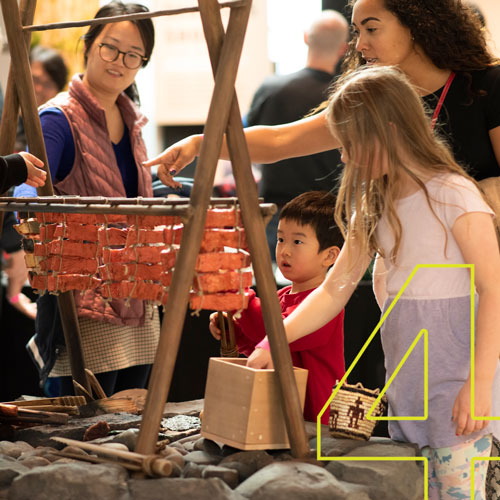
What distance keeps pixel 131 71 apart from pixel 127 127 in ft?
0.65

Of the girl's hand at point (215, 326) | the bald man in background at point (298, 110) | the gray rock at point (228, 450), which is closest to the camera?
the gray rock at point (228, 450)

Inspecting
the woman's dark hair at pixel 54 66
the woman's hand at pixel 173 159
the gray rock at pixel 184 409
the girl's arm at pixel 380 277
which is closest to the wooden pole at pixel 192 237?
the woman's hand at pixel 173 159

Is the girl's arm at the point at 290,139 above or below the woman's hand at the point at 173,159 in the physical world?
above

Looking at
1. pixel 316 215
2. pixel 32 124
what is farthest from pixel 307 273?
pixel 32 124

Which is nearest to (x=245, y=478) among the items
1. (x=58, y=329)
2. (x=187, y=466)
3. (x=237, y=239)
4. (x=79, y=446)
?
(x=187, y=466)

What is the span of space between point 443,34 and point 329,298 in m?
0.75

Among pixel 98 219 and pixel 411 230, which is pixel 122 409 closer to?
pixel 98 219

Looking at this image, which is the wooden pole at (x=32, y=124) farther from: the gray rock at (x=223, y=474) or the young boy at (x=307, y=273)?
the gray rock at (x=223, y=474)

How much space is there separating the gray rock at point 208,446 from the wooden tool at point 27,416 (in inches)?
17.6

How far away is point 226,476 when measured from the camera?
1753 millimetres

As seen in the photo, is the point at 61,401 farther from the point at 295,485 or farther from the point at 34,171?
the point at 295,485

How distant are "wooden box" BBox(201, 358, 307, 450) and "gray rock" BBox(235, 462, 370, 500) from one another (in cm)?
14

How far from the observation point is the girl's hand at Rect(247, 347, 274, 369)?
A: 193 cm

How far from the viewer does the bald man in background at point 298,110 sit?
4.29m
